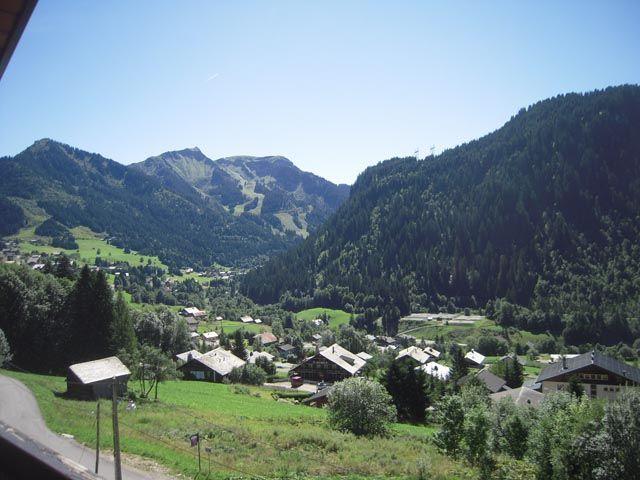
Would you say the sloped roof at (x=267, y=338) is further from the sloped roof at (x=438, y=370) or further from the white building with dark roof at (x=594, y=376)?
the white building with dark roof at (x=594, y=376)

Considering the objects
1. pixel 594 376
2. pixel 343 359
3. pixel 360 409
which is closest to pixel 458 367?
pixel 594 376

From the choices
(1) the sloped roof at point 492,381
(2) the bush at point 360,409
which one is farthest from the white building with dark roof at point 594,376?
(2) the bush at point 360,409

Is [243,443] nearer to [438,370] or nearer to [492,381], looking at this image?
[492,381]

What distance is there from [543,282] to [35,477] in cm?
19405

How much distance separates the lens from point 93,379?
129 feet

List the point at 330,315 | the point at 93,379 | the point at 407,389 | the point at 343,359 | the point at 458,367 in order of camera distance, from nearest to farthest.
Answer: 1. the point at 93,379
2. the point at 407,389
3. the point at 458,367
4. the point at 343,359
5. the point at 330,315

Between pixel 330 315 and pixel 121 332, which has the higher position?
pixel 121 332

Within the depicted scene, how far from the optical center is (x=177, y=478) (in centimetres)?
2267

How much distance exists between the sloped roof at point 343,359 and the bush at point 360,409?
40.3m

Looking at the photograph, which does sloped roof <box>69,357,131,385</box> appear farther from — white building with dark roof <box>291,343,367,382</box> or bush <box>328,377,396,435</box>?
white building with dark roof <box>291,343,367,382</box>

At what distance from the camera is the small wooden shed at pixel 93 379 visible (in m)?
39.2

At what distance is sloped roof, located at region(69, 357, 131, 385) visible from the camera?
3934 cm

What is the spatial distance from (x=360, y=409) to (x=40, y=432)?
86.6ft

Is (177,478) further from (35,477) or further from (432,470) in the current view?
(35,477)
